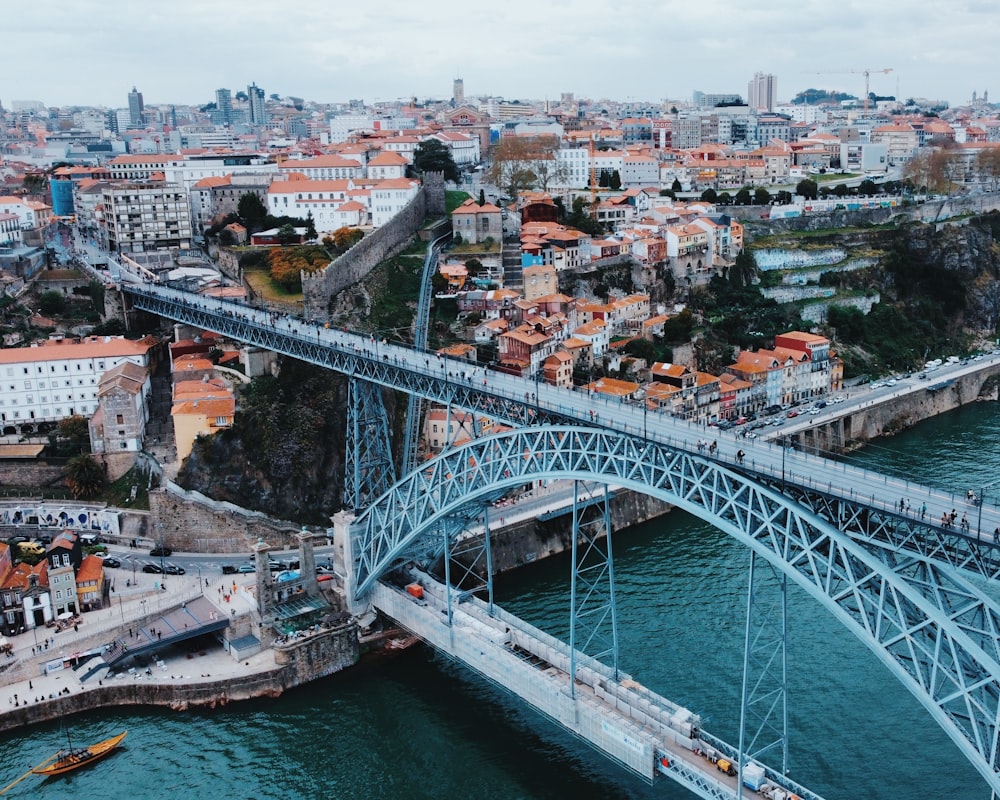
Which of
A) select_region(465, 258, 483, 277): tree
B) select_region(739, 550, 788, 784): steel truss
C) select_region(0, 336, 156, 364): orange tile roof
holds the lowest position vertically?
select_region(739, 550, 788, 784): steel truss

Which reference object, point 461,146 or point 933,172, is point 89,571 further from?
point 933,172

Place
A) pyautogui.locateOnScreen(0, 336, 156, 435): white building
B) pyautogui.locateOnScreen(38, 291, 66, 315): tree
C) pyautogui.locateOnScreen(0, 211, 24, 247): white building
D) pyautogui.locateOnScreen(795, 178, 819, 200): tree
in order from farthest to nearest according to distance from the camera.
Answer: pyautogui.locateOnScreen(795, 178, 819, 200): tree → pyautogui.locateOnScreen(0, 211, 24, 247): white building → pyautogui.locateOnScreen(38, 291, 66, 315): tree → pyautogui.locateOnScreen(0, 336, 156, 435): white building

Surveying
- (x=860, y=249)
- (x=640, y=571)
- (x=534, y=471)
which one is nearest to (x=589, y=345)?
(x=640, y=571)

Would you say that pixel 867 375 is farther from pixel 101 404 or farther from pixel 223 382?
pixel 101 404

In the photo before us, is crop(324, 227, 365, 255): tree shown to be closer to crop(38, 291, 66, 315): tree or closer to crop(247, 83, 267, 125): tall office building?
crop(38, 291, 66, 315): tree

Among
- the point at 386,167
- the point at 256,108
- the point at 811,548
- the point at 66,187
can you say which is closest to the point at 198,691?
the point at 811,548

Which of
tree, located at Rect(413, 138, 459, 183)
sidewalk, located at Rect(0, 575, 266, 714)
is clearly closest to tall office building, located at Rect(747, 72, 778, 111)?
tree, located at Rect(413, 138, 459, 183)
